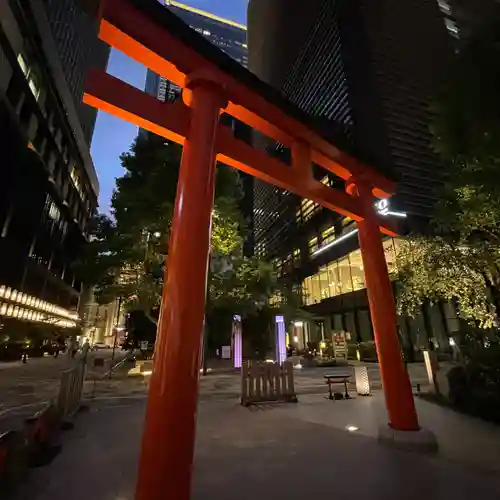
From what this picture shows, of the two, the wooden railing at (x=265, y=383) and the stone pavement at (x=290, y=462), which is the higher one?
the wooden railing at (x=265, y=383)

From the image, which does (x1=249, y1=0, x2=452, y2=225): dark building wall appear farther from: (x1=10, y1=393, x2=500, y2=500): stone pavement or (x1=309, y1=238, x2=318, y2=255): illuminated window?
(x1=10, y1=393, x2=500, y2=500): stone pavement

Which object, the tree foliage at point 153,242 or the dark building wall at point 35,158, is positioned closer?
the tree foliage at point 153,242

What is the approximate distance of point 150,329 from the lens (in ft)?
93.4

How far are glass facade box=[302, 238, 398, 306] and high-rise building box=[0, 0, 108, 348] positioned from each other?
23.1 m

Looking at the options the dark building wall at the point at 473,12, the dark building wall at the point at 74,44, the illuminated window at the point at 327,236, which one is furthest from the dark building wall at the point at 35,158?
the illuminated window at the point at 327,236

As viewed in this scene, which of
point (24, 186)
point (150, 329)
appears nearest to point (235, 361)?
point (150, 329)

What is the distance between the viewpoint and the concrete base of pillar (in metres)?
4.18

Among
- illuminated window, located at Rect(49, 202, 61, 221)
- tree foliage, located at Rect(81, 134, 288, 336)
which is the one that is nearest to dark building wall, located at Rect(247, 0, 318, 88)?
tree foliage, located at Rect(81, 134, 288, 336)

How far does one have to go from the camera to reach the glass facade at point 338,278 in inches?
1045

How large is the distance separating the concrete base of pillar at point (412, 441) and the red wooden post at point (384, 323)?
12cm

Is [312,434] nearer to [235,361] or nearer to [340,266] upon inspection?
[235,361]

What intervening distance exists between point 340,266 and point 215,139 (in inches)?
1082

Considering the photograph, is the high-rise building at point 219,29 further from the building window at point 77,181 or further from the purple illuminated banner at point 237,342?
the purple illuminated banner at point 237,342

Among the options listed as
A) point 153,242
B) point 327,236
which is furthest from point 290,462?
point 327,236
